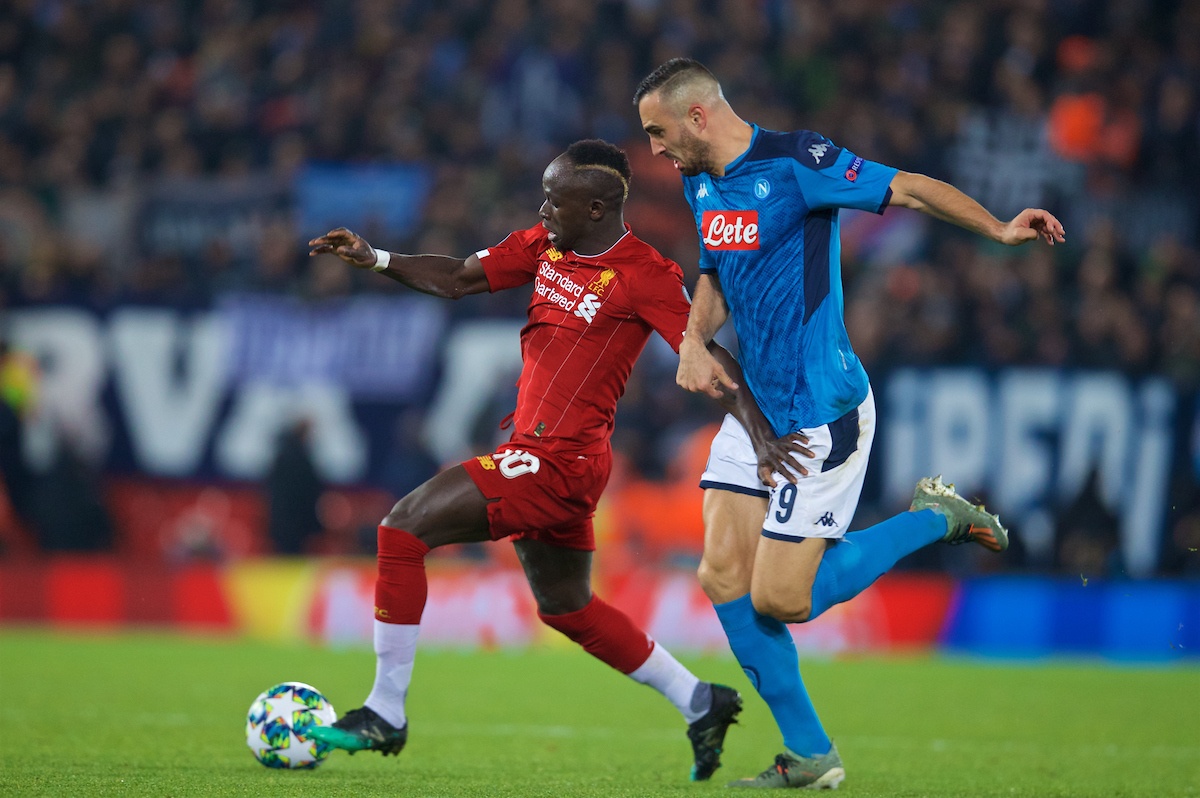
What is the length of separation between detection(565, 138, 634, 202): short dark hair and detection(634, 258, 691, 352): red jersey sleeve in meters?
0.35

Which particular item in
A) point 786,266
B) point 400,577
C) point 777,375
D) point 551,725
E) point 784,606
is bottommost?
point 551,725

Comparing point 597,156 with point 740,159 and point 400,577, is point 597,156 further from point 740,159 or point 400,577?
point 400,577

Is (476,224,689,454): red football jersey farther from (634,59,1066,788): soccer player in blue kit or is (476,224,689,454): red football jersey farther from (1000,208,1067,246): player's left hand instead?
→ (1000,208,1067,246): player's left hand

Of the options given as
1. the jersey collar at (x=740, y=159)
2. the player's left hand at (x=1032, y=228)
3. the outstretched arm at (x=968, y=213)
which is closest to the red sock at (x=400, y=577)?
the jersey collar at (x=740, y=159)

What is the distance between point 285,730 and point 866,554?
95.4 inches

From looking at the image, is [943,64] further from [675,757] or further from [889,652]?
[675,757]

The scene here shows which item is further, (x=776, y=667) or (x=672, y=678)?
(x=672, y=678)

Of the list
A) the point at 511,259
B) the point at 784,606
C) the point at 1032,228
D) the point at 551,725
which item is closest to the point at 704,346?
the point at 784,606

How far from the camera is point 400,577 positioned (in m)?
5.88

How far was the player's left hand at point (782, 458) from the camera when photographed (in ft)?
18.4

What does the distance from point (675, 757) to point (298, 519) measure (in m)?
7.65

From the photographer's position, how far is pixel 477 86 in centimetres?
1675

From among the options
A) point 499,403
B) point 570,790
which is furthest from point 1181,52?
point 570,790

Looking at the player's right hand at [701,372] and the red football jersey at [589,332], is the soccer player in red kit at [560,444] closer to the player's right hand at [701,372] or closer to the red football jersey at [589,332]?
the red football jersey at [589,332]
